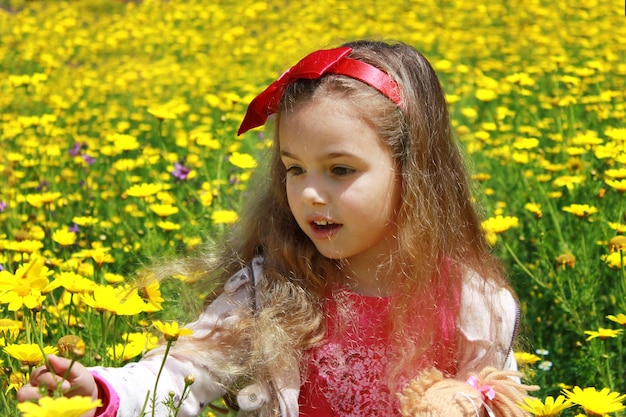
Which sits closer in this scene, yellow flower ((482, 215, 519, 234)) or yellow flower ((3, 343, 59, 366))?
yellow flower ((3, 343, 59, 366))

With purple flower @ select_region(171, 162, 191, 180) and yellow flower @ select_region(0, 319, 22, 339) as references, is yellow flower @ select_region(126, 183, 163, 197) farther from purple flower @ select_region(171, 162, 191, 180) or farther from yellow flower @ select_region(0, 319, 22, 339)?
yellow flower @ select_region(0, 319, 22, 339)

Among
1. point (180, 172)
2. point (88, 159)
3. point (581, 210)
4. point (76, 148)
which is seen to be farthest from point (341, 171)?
point (76, 148)

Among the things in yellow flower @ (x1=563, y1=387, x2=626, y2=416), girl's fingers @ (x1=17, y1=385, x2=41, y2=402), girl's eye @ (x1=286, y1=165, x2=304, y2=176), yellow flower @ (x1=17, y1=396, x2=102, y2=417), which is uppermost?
yellow flower @ (x1=17, y1=396, x2=102, y2=417)

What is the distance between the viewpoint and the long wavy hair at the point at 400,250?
167 centimetres

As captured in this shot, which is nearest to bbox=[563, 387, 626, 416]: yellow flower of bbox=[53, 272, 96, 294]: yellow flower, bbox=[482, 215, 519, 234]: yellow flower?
bbox=[53, 272, 96, 294]: yellow flower

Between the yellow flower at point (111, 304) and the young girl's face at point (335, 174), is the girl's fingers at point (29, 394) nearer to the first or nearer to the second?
the yellow flower at point (111, 304)

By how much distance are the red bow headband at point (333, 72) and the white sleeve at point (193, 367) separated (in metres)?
0.32

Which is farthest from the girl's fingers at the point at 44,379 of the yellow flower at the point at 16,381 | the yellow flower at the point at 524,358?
the yellow flower at the point at 524,358

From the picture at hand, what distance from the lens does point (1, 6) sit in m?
8.96

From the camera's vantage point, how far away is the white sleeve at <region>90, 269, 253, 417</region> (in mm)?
1496

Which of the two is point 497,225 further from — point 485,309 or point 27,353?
point 27,353

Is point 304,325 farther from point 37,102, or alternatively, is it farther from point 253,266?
point 37,102

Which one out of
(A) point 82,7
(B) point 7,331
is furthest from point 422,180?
(A) point 82,7

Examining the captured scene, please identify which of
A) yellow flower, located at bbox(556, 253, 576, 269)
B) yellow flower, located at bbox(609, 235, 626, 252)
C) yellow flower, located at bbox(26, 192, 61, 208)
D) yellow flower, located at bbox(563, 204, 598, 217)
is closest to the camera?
yellow flower, located at bbox(609, 235, 626, 252)
